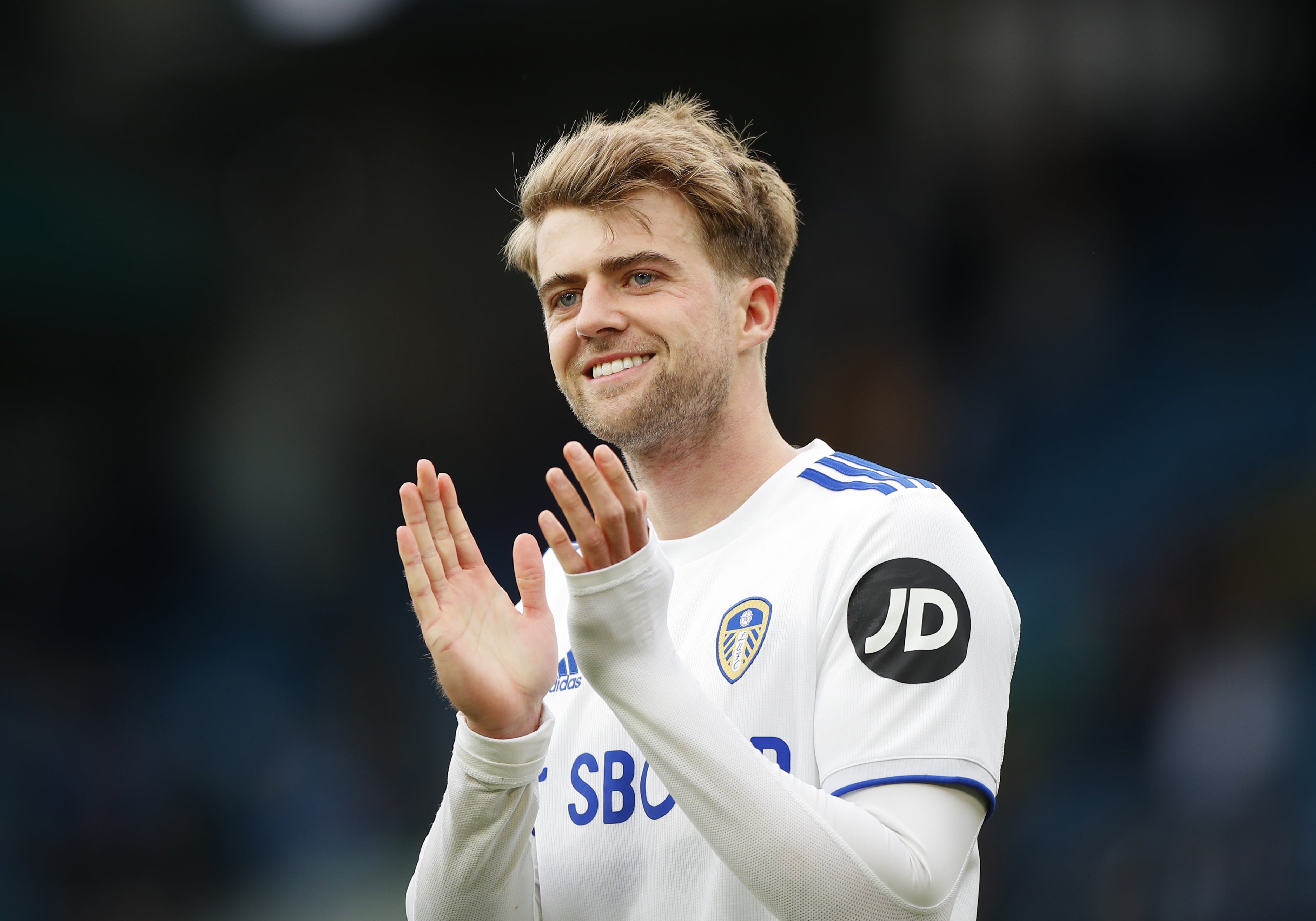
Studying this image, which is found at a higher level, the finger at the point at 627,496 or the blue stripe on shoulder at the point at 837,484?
the blue stripe on shoulder at the point at 837,484

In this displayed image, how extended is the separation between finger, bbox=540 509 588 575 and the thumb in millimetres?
Answer: 283

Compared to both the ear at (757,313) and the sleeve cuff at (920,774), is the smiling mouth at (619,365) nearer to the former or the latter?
the ear at (757,313)

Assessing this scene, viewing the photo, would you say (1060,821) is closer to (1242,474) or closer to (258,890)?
(1242,474)

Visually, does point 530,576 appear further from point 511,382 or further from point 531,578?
point 511,382

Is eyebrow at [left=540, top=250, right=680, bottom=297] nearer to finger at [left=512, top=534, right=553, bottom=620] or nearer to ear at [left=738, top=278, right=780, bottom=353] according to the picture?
ear at [left=738, top=278, right=780, bottom=353]

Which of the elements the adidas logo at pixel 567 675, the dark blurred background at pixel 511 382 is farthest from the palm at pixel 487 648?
the dark blurred background at pixel 511 382

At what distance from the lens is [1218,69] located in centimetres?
495

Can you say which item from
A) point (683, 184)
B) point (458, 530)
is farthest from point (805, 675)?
point (683, 184)

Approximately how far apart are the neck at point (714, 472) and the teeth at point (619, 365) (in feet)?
0.60

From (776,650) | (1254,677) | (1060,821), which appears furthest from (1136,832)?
(776,650)

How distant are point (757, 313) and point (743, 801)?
45.5 inches

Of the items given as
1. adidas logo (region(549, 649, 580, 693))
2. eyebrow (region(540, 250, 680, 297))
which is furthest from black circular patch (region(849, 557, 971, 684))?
eyebrow (region(540, 250, 680, 297))

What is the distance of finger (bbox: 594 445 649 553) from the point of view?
145 cm

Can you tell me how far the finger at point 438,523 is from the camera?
1.82m
